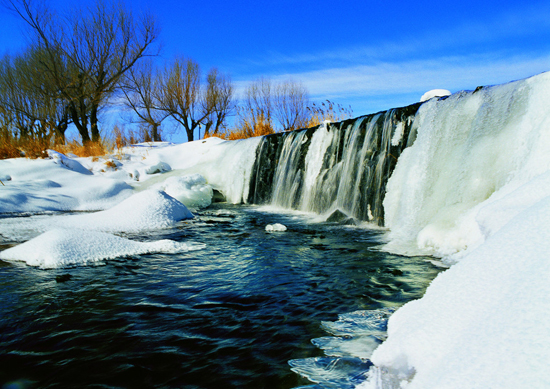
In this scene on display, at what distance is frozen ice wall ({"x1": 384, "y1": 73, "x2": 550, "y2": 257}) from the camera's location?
3100 millimetres

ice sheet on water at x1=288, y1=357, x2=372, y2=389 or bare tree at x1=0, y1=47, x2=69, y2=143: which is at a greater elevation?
bare tree at x1=0, y1=47, x2=69, y2=143

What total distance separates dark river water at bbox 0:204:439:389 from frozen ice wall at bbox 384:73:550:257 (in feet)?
1.84

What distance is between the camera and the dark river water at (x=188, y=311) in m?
1.47

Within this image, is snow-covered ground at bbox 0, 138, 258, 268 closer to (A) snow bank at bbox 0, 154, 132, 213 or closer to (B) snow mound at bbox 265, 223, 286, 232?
(A) snow bank at bbox 0, 154, 132, 213

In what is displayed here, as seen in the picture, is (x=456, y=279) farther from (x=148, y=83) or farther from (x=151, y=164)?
(x=148, y=83)

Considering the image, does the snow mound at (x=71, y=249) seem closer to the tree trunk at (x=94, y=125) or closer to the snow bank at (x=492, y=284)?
the snow bank at (x=492, y=284)

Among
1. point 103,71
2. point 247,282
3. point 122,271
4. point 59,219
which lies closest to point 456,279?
point 247,282

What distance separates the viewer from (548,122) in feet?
10.1

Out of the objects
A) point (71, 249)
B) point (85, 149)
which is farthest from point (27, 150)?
point (71, 249)

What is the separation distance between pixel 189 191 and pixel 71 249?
5317 mm

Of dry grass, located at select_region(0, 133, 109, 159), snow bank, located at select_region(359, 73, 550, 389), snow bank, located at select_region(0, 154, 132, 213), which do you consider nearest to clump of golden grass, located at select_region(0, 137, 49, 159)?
dry grass, located at select_region(0, 133, 109, 159)

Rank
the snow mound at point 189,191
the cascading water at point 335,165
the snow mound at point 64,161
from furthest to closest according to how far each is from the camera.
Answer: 1. the snow mound at point 64,161
2. the snow mound at point 189,191
3. the cascading water at point 335,165

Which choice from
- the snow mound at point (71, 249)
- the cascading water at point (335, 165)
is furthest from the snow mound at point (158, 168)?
the snow mound at point (71, 249)

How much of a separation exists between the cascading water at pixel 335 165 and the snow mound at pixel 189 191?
3.77 ft
